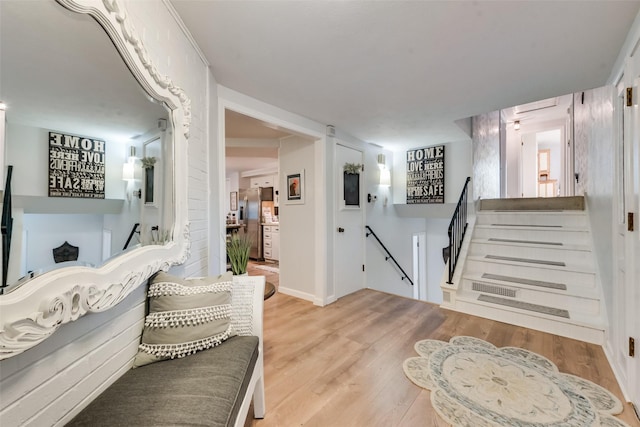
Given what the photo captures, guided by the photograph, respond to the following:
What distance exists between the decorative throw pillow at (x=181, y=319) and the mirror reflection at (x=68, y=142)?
273mm

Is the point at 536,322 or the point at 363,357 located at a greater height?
the point at 536,322

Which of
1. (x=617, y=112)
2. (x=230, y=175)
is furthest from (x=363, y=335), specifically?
(x=230, y=175)

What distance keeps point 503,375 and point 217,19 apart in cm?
294

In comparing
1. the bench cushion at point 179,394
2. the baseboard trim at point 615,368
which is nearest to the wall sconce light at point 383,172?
the baseboard trim at point 615,368

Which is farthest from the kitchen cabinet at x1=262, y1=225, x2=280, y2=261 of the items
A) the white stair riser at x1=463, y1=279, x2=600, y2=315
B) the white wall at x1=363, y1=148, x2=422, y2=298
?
the white stair riser at x1=463, y1=279, x2=600, y2=315

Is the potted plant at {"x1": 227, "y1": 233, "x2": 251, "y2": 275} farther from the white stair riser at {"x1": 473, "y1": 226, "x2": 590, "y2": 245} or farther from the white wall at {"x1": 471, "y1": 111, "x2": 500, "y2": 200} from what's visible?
the white wall at {"x1": 471, "y1": 111, "x2": 500, "y2": 200}

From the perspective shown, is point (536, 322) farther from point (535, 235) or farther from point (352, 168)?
point (352, 168)

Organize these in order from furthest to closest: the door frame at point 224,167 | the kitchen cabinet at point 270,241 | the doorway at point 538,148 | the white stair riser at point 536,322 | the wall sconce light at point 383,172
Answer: the kitchen cabinet at point 270,241 → the doorway at point 538,148 → the wall sconce light at point 383,172 → the white stair riser at point 536,322 → the door frame at point 224,167

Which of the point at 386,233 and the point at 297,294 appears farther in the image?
the point at 386,233

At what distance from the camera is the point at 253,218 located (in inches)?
270

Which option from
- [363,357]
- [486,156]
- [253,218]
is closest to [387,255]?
[486,156]

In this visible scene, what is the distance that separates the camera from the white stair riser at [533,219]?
10.7 feet

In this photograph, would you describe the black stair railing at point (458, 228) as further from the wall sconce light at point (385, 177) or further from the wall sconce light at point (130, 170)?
the wall sconce light at point (130, 170)

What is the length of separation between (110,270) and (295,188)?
278 centimetres
